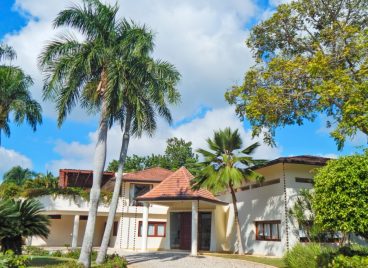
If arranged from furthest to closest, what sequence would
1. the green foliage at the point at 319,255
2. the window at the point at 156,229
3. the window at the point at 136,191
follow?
the window at the point at 136,191 → the window at the point at 156,229 → the green foliage at the point at 319,255

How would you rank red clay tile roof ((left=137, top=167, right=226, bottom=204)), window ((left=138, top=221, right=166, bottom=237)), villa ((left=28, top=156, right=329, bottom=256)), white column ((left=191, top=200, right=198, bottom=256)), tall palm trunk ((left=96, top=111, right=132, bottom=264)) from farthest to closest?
window ((left=138, top=221, right=166, bottom=237))
red clay tile roof ((left=137, top=167, right=226, bottom=204))
villa ((left=28, top=156, right=329, bottom=256))
white column ((left=191, top=200, right=198, bottom=256))
tall palm trunk ((left=96, top=111, right=132, bottom=264))

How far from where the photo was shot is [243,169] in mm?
22531

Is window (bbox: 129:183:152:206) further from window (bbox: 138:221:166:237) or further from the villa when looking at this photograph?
window (bbox: 138:221:166:237)

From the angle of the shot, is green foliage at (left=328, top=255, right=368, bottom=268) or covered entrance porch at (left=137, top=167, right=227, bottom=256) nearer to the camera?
green foliage at (left=328, top=255, right=368, bottom=268)

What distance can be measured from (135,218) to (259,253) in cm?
1166

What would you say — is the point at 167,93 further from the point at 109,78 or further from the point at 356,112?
the point at 356,112

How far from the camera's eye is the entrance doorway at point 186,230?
2738cm

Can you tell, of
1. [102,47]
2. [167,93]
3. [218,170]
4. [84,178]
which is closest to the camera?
[102,47]

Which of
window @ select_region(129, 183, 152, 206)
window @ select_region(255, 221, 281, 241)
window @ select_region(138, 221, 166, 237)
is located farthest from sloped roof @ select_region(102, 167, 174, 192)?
window @ select_region(255, 221, 281, 241)

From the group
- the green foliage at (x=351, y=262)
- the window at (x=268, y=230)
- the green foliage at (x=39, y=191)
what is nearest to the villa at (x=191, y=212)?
the window at (x=268, y=230)

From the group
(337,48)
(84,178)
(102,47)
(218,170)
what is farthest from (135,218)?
(337,48)

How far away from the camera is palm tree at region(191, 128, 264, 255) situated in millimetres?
21578

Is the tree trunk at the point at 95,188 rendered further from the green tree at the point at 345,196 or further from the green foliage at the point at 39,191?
the green foliage at the point at 39,191

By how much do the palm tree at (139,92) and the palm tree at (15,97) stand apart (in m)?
9.71
